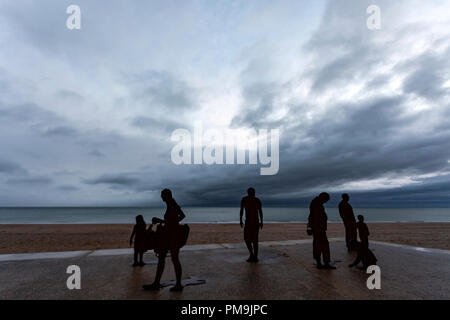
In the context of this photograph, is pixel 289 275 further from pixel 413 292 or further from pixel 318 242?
pixel 413 292

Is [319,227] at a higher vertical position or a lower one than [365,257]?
higher

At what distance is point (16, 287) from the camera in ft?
14.3

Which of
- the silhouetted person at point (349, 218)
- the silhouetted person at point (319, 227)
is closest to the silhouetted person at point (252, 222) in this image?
the silhouetted person at point (319, 227)

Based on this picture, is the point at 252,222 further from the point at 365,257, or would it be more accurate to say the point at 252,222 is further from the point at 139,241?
the point at 139,241

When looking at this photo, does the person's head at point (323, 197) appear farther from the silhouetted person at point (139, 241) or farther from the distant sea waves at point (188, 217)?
the distant sea waves at point (188, 217)

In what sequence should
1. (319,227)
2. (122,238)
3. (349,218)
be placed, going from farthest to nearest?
(122,238)
(349,218)
(319,227)

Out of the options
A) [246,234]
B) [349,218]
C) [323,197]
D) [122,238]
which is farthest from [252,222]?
[122,238]

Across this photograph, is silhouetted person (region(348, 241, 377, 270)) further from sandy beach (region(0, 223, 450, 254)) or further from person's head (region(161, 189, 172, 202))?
sandy beach (region(0, 223, 450, 254))

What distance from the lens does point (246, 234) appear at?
6.53 meters

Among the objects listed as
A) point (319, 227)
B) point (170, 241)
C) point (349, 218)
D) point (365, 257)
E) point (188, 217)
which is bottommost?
point (188, 217)

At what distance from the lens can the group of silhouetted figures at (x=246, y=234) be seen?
4176mm
